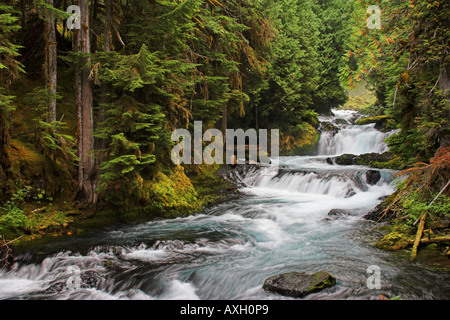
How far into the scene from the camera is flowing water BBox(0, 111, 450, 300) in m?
5.38

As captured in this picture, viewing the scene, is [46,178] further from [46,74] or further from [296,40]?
[296,40]

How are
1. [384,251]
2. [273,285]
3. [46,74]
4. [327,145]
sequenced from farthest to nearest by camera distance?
[327,145] < [46,74] < [384,251] < [273,285]

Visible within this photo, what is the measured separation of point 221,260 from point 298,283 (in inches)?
81.5

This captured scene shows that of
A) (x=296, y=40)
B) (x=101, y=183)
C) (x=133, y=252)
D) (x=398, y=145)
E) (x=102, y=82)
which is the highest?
(x=296, y=40)

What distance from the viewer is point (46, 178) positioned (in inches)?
333

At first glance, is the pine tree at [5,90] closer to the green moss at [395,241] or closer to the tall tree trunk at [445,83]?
the green moss at [395,241]

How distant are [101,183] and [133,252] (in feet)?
7.54

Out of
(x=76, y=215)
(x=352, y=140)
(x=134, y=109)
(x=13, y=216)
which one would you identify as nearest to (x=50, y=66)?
(x=134, y=109)

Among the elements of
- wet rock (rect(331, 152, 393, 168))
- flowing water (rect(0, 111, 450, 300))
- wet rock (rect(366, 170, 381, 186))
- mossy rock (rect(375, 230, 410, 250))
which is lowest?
flowing water (rect(0, 111, 450, 300))

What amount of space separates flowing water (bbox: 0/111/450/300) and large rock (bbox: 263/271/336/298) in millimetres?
136

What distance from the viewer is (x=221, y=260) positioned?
22.3ft

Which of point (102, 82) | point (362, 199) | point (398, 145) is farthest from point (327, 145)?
point (102, 82)

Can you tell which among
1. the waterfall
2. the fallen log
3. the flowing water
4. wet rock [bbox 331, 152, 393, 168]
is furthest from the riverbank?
the waterfall

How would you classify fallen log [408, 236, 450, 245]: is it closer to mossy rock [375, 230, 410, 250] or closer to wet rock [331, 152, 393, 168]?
mossy rock [375, 230, 410, 250]
